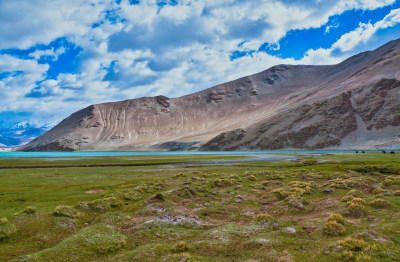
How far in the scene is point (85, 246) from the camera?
52.3 ft

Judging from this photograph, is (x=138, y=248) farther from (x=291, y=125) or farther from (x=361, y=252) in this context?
(x=291, y=125)

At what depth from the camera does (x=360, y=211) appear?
68.2ft

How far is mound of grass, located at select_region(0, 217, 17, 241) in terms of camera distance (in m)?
17.1

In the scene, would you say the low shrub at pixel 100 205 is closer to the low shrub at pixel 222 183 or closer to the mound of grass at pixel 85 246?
the mound of grass at pixel 85 246

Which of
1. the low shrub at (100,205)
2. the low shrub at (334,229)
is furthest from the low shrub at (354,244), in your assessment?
the low shrub at (100,205)

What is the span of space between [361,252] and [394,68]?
9489 inches

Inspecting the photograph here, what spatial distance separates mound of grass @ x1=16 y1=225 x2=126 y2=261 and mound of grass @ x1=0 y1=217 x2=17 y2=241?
4555 millimetres

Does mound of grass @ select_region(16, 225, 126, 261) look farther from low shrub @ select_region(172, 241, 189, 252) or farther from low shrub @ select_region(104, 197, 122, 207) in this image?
low shrub @ select_region(104, 197, 122, 207)

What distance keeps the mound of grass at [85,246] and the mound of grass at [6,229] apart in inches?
179

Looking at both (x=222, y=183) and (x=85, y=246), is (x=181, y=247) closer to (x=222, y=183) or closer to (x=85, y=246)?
(x=85, y=246)

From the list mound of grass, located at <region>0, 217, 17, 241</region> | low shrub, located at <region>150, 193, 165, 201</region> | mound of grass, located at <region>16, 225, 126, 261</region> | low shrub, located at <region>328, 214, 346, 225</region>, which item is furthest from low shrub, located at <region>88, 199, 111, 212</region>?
low shrub, located at <region>328, 214, 346, 225</region>

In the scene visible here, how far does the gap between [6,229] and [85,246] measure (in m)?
6.80

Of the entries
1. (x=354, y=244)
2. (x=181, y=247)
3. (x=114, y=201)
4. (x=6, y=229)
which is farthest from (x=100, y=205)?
(x=354, y=244)

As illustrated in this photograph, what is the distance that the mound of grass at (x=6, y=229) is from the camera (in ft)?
56.1
